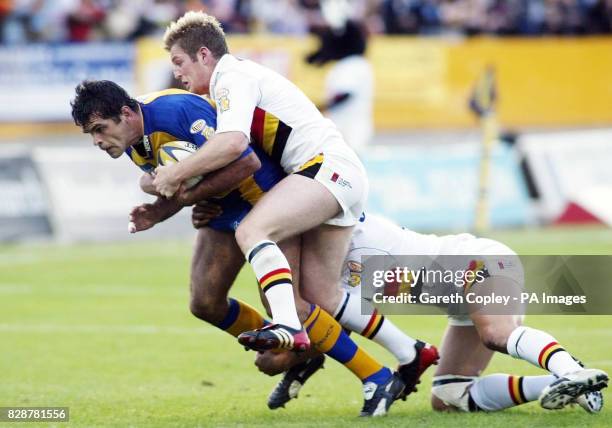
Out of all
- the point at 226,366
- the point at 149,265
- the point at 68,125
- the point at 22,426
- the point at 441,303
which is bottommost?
the point at 68,125

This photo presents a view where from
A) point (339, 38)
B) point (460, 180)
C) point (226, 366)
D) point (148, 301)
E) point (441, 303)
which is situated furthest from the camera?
point (460, 180)

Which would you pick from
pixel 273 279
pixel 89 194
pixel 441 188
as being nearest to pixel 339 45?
pixel 441 188

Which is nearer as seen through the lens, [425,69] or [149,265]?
[149,265]

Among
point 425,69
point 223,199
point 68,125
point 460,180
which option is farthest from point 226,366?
point 425,69

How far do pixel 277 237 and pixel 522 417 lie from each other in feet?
5.50

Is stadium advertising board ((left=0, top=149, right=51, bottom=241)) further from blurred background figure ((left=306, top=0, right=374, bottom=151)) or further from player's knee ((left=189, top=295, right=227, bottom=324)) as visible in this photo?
player's knee ((left=189, top=295, right=227, bottom=324))

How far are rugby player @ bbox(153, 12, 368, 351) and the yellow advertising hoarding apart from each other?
61.7 feet

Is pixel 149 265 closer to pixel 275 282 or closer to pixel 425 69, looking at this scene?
pixel 275 282

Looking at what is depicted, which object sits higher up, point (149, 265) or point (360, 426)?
point (360, 426)

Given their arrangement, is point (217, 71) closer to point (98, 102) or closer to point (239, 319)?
point (98, 102)

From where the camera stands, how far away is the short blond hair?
7.30 meters

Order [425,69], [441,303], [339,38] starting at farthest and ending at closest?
[425,69], [339,38], [441,303]

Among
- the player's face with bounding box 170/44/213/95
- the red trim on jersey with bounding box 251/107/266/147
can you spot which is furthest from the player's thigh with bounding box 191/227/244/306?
the player's face with bounding box 170/44/213/95

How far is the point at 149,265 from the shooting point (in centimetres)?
1511
